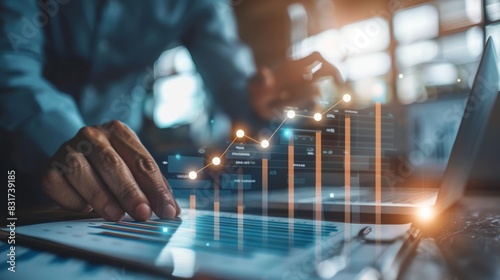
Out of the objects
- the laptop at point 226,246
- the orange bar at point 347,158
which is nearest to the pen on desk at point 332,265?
the laptop at point 226,246

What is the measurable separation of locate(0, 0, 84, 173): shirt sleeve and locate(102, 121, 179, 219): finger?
0.05 metres

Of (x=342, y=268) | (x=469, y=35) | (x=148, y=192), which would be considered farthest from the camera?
(x=469, y=35)

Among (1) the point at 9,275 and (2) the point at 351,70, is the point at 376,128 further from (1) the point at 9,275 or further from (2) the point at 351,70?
(1) the point at 9,275

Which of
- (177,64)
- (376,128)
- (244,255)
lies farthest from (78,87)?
(376,128)

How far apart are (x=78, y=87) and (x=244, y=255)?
34 centimetres

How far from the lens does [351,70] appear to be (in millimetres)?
532

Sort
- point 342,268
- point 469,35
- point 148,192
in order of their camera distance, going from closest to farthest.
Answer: point 342,268, point 148,192, point 469,35

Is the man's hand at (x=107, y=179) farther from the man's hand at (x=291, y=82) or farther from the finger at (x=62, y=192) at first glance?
the man's hand at (x=291, y=82)

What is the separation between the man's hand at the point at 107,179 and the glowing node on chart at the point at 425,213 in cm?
28

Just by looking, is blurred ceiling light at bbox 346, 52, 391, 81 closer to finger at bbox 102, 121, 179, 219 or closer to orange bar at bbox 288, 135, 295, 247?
orange bar at bbox 288, 135, 295, 247

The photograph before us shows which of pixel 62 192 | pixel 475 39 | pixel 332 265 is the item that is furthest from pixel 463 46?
pixel 62 192

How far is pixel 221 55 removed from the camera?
0.58 meters

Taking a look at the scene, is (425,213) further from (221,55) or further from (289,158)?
(221,55)

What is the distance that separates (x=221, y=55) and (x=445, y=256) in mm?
439
